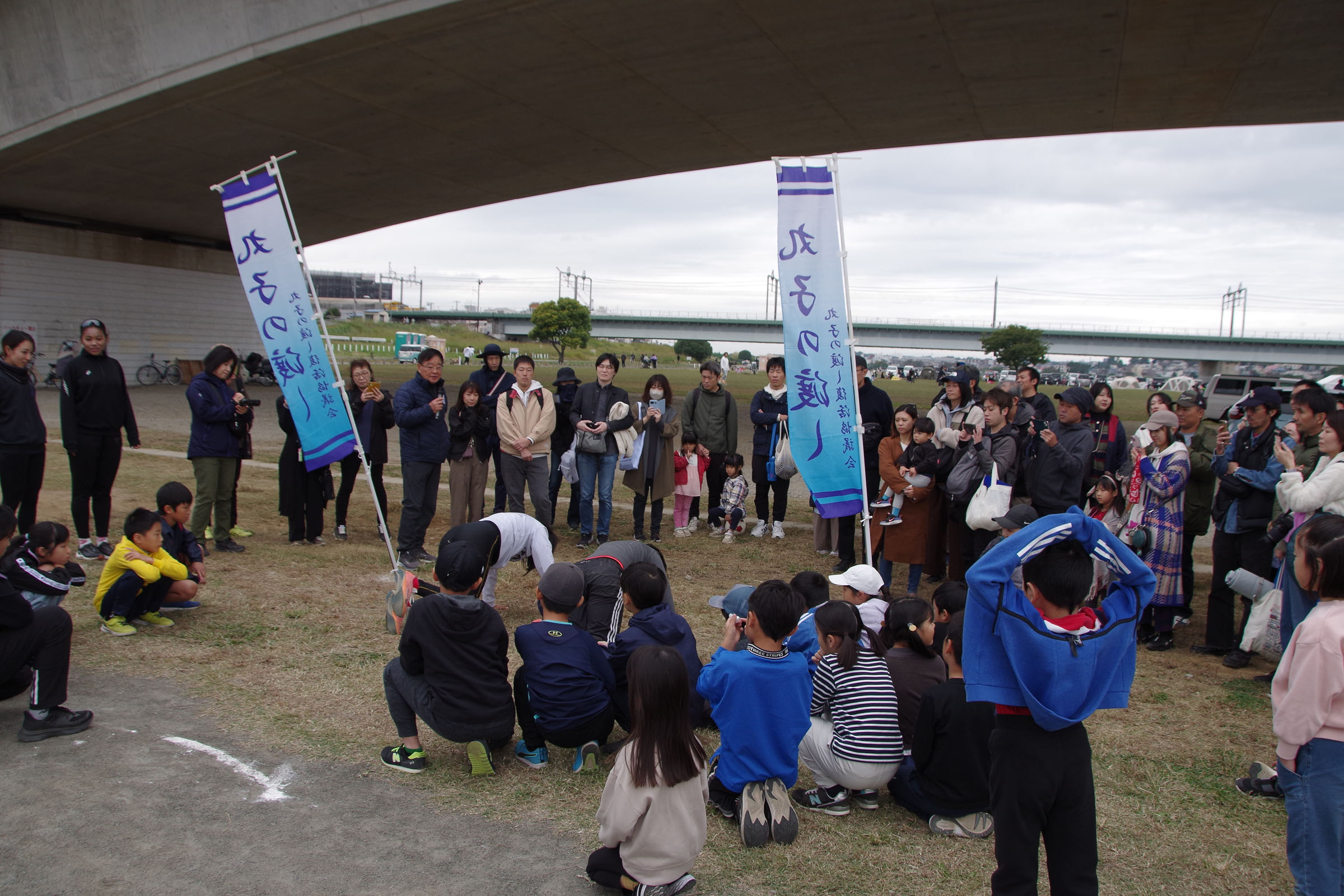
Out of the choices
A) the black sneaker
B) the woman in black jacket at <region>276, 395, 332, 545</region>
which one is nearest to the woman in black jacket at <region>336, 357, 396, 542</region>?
the woman in black jacket at <region>276, 395, 332, 545</region>

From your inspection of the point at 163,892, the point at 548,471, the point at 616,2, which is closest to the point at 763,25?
the point at 616,2

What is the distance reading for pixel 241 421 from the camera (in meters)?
7.29

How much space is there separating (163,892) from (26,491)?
5154 millimetres

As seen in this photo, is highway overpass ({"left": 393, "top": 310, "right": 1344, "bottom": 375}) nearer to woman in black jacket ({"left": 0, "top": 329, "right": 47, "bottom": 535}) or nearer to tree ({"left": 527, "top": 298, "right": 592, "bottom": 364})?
tree ({"left": 527, "top": 298, "right": 592, "bottom": 364})

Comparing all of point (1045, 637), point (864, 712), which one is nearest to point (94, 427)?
point (864, 712)

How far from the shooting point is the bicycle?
24453 millimetres

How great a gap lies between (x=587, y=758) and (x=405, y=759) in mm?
858

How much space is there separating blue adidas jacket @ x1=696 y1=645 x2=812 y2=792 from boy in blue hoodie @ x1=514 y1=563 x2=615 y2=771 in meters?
0.66

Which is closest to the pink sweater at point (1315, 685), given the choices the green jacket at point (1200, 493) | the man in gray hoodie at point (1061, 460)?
the man in gray hoodie at point (1061, 460)

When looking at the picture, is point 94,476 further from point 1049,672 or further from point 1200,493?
point 1200,493

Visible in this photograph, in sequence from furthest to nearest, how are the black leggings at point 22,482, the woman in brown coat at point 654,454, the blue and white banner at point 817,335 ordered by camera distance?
the woman in brown coat at point 654,454
the black leggings at point 22,482
the blue and white banner at point 817,335

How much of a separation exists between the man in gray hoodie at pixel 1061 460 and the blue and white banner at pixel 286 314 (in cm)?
567

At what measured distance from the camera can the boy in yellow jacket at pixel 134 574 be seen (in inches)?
205

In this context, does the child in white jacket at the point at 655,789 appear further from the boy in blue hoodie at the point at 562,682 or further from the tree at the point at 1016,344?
the tree at the point at 1016,344
